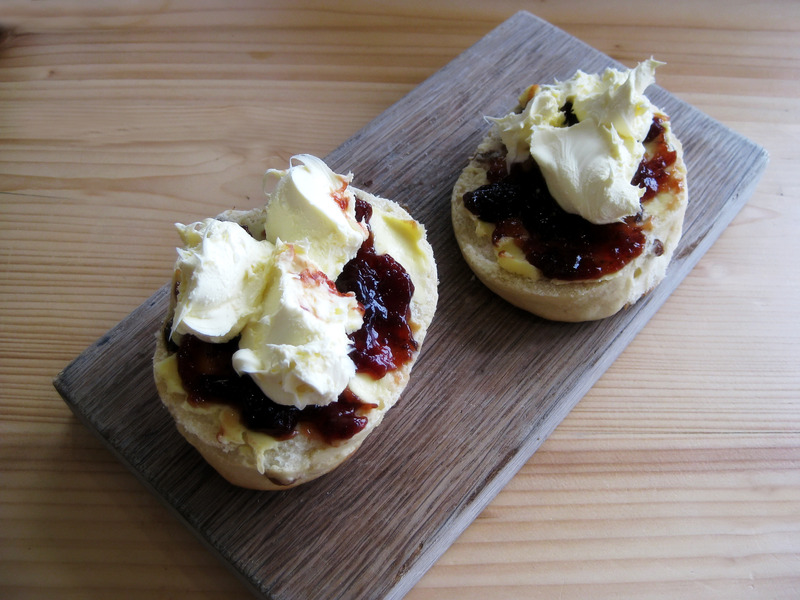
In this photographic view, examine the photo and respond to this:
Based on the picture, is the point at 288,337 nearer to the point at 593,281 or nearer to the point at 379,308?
the point at 379,308

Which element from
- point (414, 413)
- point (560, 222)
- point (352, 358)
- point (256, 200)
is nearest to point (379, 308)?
point (352, 358)

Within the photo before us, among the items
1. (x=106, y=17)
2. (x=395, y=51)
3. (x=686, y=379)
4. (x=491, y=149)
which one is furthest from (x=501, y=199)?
(x=106, y=17)

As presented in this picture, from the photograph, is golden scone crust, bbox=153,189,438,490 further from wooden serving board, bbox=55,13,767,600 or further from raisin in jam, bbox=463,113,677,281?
raisin in jam, bbox=463,113,677,281

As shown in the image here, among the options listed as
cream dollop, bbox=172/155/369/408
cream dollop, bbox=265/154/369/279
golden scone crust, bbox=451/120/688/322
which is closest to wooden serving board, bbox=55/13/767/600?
golden scone crust, bbox=451/120/688/322

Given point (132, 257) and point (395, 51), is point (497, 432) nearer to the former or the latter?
point (132, 257)

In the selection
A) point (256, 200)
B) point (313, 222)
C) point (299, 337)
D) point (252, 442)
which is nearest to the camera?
point (299, 337)

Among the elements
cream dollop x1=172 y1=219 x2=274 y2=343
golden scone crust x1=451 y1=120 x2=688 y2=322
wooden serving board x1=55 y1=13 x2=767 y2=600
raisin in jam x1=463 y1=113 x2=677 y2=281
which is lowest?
wooden serving board x1=55 y1=13 x2=767 y2=600

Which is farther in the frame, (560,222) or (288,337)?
(560,222)

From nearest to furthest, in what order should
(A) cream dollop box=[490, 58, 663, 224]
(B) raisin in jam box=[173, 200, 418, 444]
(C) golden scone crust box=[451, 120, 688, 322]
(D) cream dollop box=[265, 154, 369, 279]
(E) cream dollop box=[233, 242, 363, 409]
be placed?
(E) cream dollop box=[233, 242, 363, 409] → (B) raisin in jam box=[173, 200, 418, 444] → (D) cream dollop box=[265, 154, 369, 279] → (A) cream dollop box=[490, 58, 663, 224] → (C) golden scone crust box=[451, 120, 688, 322]
